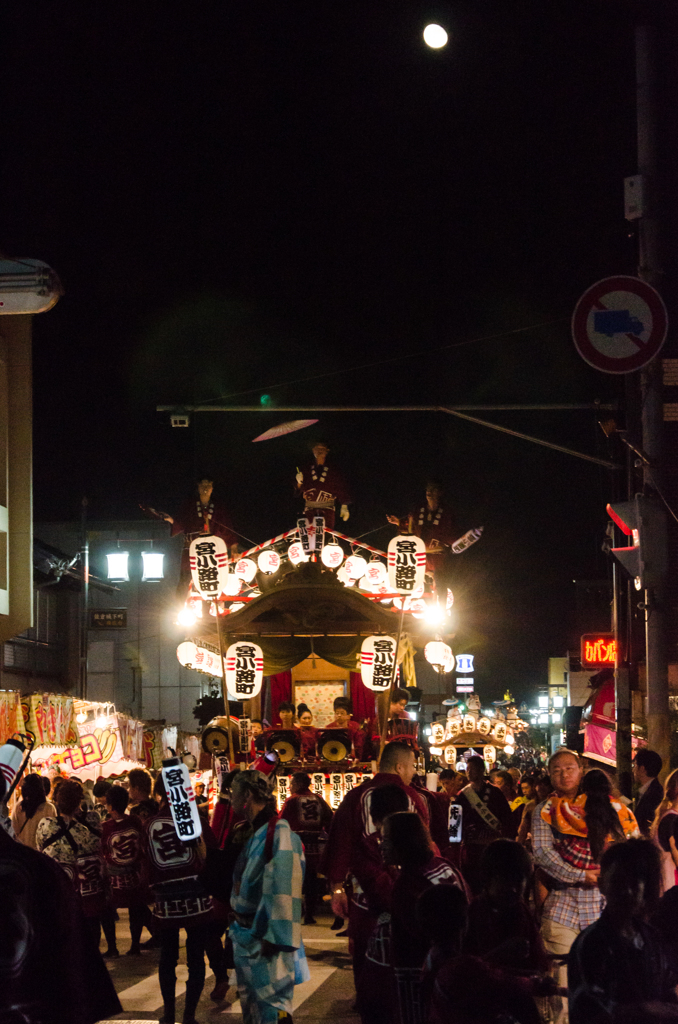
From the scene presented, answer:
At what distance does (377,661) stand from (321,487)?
377 centimetres

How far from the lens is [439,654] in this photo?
2250cm

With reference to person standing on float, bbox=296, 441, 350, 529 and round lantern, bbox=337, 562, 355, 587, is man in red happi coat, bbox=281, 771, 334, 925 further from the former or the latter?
person standing on float, bbox=296, 441, 350, 529

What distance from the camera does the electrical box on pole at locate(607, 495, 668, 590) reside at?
446 inches

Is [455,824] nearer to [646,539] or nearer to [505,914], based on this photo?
[646,539]

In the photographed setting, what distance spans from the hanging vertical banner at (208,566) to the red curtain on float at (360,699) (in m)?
5.11

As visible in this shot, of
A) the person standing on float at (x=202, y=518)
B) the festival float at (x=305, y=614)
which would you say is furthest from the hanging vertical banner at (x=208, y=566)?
the person standing on float at (x=202, y=518)

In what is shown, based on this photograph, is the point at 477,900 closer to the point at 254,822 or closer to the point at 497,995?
the point at 497,995

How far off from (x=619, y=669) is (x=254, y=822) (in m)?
8.13

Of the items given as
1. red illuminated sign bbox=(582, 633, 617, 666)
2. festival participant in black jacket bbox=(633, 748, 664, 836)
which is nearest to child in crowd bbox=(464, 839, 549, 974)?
festival participant in black jacket bbox=(633, 748, 664, 836)

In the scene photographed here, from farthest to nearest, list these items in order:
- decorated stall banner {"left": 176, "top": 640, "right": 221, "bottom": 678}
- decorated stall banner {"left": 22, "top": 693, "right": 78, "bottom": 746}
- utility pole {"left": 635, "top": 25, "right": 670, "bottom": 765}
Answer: decorated stall banner {"left": 176, "top": 640, "right": 221, "bottom": 678} → decorated stall banner {"left": 22, "top": 693, "right": 78, "bottom": 746} → utility pole {"left": 635, "top": 25, "right": 670, "bottom": 765}

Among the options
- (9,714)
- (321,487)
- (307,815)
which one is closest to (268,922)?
(307,815)

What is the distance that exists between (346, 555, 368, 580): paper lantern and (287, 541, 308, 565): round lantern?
929mm

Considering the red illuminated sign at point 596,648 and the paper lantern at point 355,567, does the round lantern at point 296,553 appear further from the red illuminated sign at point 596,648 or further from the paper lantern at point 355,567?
the red illuminated sign at point 596,648

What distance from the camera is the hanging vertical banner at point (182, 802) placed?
855 centimetres
